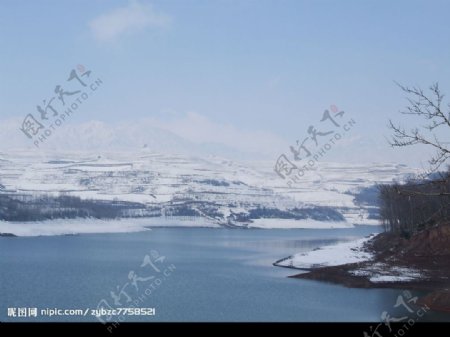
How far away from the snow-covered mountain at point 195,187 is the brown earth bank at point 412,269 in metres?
55.9

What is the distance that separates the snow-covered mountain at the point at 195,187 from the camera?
115m

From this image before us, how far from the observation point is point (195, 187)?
140750 millimetres

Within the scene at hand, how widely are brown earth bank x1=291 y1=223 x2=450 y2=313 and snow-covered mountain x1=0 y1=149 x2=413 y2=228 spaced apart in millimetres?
55892

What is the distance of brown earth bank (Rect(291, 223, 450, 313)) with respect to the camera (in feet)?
71.3

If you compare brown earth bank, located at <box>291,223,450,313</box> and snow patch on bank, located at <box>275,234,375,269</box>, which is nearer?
brown earth bank, located at <box>291,223,450,313</box>

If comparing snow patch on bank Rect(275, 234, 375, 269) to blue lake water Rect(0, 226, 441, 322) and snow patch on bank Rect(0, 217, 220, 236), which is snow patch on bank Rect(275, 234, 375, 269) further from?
snow patch on bank Rect(0, 217, 220, 236)

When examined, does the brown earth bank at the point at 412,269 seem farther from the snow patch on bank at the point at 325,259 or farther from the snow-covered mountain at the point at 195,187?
the snow-covered mountain at the point at 195,187

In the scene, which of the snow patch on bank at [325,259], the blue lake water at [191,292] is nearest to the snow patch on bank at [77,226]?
the blue lake water at [191,292]

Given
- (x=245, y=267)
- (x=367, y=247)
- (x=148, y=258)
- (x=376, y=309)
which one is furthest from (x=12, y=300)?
(x=367, y=247)

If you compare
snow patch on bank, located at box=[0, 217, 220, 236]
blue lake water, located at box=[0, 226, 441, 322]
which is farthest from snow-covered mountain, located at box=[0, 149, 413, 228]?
blue lake water, located at box=[0, 226, 441, 322]

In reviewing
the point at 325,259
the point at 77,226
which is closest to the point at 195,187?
the point at 77,226

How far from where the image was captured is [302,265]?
3005cm

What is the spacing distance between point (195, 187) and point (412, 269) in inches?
4545
